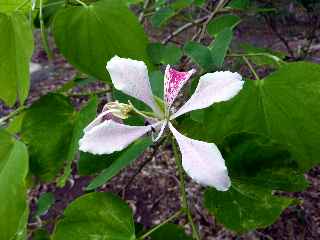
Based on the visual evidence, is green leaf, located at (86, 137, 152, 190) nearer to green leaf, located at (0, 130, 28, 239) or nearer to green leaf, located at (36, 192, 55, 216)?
green leaf, located at (0, 130, 28, 239)

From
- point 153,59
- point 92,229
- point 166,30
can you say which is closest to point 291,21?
point 166,30

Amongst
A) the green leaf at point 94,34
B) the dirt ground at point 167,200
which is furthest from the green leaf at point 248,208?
the dirt ground at point 167,200

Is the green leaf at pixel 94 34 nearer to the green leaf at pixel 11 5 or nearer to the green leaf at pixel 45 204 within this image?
the green leaf at pixel 11 5

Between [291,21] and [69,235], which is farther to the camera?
[291,21]

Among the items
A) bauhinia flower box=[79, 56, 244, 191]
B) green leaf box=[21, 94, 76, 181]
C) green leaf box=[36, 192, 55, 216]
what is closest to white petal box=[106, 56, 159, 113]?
bauhinia flower box=[79, 56, 244, 191]

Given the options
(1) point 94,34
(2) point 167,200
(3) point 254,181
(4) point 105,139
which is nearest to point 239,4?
(1) point 94,34

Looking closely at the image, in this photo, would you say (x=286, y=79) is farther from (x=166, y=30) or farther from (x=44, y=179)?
(x=166, y=30)
